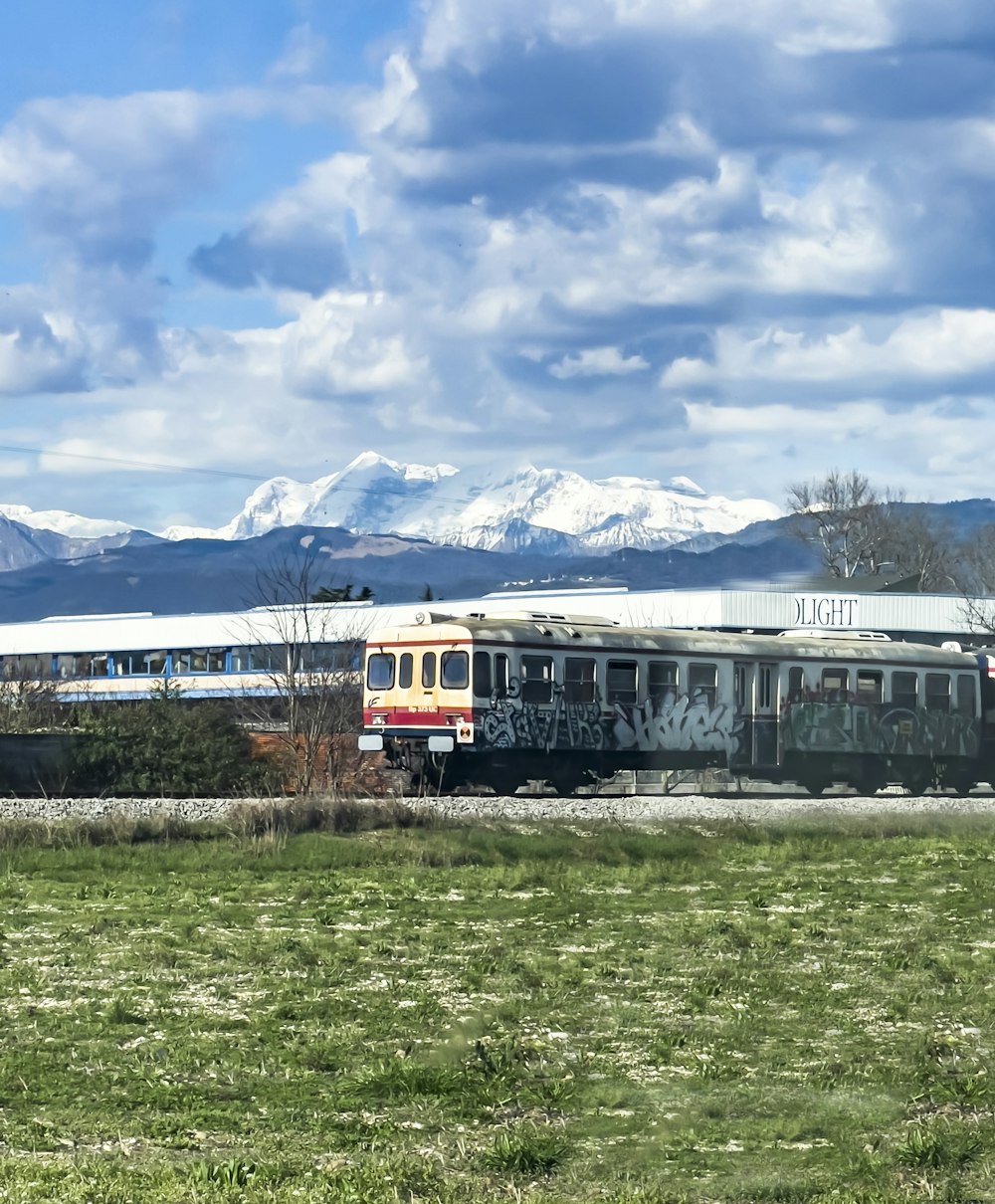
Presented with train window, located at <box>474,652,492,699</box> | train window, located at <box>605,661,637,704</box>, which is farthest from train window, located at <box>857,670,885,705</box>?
train window, located at <box>474,652,492,699</box>

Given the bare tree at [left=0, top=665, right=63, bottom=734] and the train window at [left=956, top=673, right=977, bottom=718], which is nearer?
the train window at [left=956, top=673, right=977, bottom=718]

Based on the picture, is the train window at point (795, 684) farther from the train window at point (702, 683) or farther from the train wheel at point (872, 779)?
the train wheel at point (872, 779)

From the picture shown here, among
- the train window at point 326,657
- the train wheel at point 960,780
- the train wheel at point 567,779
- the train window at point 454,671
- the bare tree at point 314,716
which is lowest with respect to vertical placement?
the train wheel at point 960,780

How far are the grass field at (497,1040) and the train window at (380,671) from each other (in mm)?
16454

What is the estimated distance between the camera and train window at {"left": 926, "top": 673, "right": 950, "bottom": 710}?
117ft

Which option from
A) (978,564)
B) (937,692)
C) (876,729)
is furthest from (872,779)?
(978,564)

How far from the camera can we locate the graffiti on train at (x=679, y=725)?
104ft

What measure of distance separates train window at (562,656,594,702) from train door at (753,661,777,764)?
13.7ft

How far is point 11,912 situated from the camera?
1330 centimetres

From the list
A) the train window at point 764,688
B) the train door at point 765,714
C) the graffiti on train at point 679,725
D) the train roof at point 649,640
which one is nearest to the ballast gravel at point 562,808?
the graffiti on train at point 679,725

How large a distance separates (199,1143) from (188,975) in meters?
3.81

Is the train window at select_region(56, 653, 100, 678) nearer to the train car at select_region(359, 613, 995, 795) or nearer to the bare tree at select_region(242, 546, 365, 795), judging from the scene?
the bare tree at select_region(242, 546, 365, 795)

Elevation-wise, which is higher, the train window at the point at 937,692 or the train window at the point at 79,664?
the train window at the point at 79,664

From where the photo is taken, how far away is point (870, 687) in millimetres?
34969
